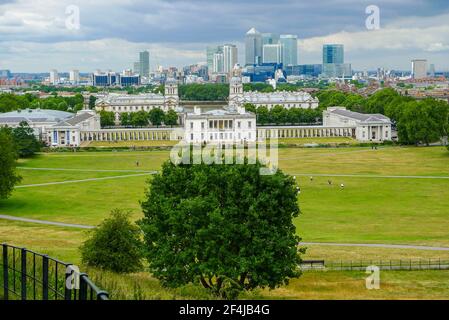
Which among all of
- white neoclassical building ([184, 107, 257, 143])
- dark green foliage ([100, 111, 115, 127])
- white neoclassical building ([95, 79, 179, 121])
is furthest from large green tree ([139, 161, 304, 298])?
white neoclassical building ([95, 79, 179, 121])

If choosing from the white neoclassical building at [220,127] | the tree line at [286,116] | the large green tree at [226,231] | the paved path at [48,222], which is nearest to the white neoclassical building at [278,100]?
the tree line at [286,116]

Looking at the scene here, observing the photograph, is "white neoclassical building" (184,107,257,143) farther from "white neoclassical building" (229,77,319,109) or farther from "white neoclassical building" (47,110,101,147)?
"white neoclassical building" (229,77,319,109)

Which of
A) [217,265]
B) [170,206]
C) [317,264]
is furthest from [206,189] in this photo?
[317,264]

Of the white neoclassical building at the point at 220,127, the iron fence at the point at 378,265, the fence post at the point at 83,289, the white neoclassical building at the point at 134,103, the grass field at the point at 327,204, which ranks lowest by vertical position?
the grass field at the point at 327,204

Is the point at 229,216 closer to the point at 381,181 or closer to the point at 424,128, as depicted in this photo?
the point at 381,181

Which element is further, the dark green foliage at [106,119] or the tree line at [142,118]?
the dark green foliage at [106,119]

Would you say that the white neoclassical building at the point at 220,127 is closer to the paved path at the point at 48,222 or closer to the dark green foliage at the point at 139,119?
the dark green foliage at the point at 139,119
